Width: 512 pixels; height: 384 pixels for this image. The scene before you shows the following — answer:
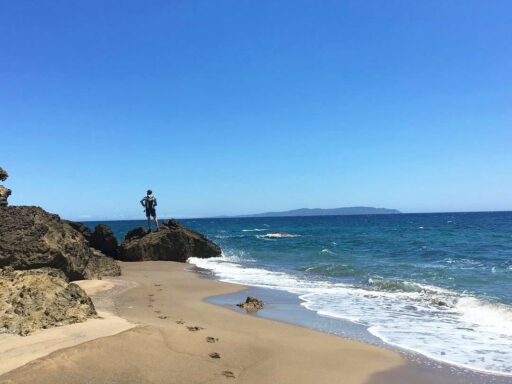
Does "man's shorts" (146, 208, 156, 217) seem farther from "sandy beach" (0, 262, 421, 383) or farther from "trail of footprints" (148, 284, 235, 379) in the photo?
"sandy beach" (0, 262, 421, 383)

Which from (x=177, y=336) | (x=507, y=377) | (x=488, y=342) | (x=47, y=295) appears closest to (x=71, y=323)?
(x=47, y=295)

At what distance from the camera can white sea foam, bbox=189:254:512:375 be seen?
6340 millimetres

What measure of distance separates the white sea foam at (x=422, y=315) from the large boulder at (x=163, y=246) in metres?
5.55

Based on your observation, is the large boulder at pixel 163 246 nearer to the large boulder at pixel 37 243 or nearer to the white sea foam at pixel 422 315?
the white sea foam at pixel 422 315

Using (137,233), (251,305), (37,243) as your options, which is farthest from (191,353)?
(137,233)

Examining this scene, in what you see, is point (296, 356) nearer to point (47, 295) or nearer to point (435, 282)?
point (47, 295)

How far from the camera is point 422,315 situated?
9070 millimetres

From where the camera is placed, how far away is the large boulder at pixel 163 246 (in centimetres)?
1867

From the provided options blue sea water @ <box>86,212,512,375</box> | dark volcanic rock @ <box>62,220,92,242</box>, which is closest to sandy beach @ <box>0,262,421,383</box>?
blue sea water @ <box>86,212,512,375</box>

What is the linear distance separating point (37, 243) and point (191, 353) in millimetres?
5398

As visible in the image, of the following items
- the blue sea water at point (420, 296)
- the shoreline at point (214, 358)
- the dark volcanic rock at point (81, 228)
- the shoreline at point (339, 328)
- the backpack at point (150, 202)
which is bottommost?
the blue sea water at point (420, 296)

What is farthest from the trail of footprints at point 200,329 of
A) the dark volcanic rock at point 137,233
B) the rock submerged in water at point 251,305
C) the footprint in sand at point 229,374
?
the dark volcanic rock at point 137,233

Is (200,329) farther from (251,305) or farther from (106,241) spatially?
(106,241)

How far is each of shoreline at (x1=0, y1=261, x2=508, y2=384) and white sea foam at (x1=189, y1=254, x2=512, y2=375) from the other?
104cm
